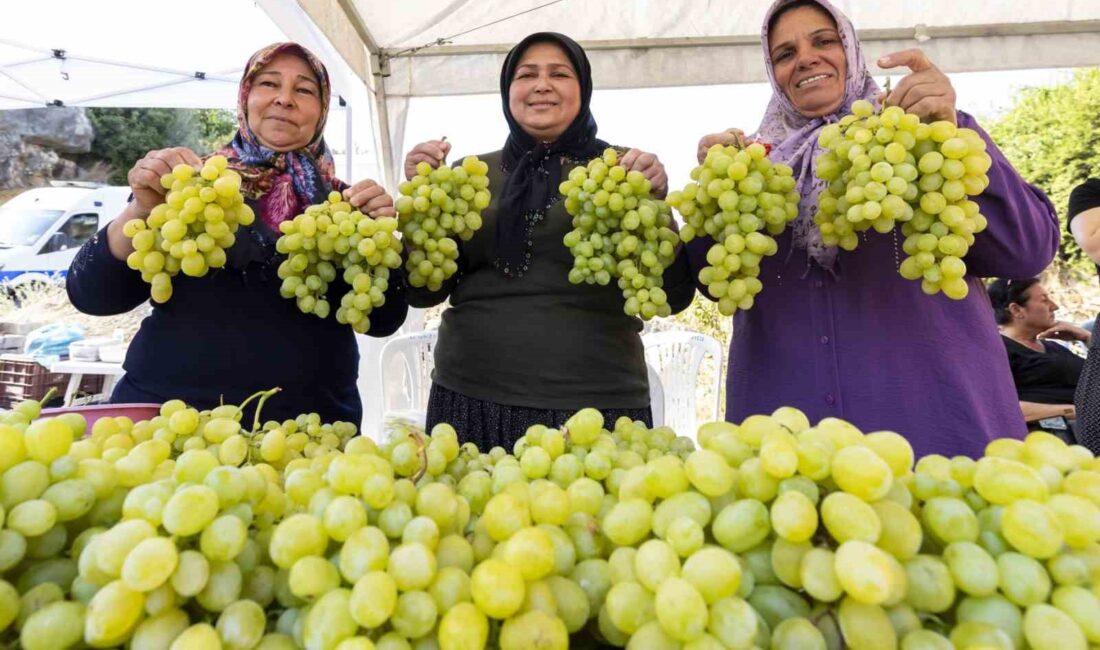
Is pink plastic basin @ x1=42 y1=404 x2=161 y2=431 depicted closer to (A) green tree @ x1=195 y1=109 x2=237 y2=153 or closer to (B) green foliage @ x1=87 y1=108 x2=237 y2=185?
(B) green foliage @ x1=87 y1=108 x2=237 y2=185

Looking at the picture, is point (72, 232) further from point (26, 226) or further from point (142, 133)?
point (142, 133)

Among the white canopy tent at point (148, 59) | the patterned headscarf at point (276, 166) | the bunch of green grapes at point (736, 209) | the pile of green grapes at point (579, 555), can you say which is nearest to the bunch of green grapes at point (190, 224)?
the patterned headscarf at point (276, 166)

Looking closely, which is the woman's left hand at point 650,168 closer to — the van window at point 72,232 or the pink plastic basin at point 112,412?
the pink plastic basin at point 112,412

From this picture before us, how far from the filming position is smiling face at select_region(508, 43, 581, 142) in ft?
5.49

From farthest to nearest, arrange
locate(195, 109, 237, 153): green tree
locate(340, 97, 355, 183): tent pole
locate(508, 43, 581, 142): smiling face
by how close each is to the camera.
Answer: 1. locate(195, 109, 237, 153): green tree
2. locate(340, 97, 355, 183): tent pole
3. locate(508, 43, 581, 142): smiling face

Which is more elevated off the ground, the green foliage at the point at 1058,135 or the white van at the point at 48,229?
the green foliage at the point at 1058,135

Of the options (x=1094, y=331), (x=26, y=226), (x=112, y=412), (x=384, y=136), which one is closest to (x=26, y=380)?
(x=384, y=136)

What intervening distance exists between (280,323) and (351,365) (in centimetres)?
21

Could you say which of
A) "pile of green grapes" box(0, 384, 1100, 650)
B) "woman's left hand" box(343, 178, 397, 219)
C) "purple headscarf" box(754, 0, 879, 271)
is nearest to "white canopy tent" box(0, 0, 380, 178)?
"woman's left hand" box(343, 178, 397, 219)

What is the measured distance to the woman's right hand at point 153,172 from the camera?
1.13 meters

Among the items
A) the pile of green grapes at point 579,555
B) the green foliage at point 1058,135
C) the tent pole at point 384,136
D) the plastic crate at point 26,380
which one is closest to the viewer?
the pile of green grapes at point 579,555

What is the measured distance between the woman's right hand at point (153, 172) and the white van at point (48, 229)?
978cm

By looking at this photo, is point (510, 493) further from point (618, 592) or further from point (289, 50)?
point (289, 50)

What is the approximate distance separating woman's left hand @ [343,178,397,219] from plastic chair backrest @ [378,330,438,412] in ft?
7.47
